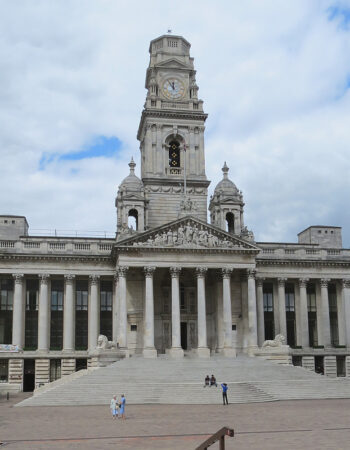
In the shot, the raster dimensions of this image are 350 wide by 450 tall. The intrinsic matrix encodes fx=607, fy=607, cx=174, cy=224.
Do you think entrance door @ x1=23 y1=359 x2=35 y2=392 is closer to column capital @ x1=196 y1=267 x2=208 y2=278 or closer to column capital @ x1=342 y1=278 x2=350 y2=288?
column capital @ x1=196 y1=267 x2=208 y2=278

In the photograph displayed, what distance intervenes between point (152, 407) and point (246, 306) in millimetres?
Answer: 30238

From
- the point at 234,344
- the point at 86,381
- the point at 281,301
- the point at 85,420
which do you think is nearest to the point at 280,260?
the point at 281,301

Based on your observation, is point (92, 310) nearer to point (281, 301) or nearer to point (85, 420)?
point (281, 301)

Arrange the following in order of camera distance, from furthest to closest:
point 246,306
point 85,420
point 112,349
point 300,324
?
point 300,324
point 246,306
point 112,349
point 85,420

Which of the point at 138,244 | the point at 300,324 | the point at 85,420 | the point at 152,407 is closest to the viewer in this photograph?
the point at 85,420

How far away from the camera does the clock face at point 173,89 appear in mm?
85875

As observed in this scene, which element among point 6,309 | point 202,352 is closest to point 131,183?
point 6,309

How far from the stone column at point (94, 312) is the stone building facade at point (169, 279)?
124mm

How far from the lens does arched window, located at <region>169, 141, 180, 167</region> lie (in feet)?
279

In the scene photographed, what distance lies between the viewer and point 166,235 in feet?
232

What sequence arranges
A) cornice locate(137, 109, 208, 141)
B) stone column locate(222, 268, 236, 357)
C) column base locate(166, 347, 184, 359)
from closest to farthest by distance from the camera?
column base locate(166, 347, 184, 359) < stone column locate(222, 268, 236, 357) < cornice locate(137, 109, 208, 141)

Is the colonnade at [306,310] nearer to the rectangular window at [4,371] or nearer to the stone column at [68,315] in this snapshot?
the stone column at [68,315]

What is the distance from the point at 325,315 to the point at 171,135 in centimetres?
3207

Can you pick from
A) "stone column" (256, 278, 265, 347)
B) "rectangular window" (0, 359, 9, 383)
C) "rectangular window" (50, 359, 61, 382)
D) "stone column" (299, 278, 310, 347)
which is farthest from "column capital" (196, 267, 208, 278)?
"rectangular window" (0, 359, 9, 383)
